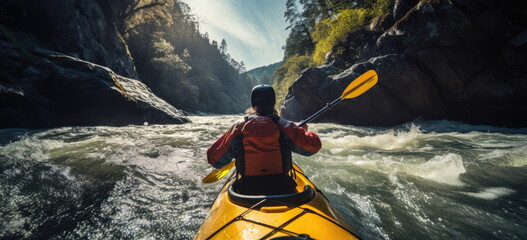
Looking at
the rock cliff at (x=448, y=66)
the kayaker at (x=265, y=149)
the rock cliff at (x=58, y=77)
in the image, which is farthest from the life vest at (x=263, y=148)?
the rock cliff at (x=448, y=66)

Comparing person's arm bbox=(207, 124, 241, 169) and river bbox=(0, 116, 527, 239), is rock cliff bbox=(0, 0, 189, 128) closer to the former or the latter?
river bbox=(0, 116, 527, 239)

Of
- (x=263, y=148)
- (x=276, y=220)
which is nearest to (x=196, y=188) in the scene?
(x=263, y=148)

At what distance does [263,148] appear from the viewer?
2051 millimetres

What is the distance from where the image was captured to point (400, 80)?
10.2m

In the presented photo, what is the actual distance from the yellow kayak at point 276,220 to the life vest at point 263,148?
1.07 feet

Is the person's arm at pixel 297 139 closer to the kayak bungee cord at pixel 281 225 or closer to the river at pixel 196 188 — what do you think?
the kayak bungee cord at pixel 281 225

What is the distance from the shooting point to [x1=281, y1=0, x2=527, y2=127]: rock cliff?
769cm

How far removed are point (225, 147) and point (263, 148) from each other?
48 cm

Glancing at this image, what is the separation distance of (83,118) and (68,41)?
5.69 metres

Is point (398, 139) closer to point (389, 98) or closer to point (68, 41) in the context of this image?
point (389, 98)

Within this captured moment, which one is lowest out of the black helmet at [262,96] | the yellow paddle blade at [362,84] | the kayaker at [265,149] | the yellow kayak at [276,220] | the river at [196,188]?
the river at [196,188]

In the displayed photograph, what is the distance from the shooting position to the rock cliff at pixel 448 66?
7.69 meters

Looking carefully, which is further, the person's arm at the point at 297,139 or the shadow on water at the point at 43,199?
the shadow on water at the point at 43,199

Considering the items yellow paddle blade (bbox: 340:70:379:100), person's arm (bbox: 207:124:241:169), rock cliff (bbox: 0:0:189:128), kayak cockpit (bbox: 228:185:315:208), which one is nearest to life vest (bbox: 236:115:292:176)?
person's arm (bbox: 207:124:241:169)
